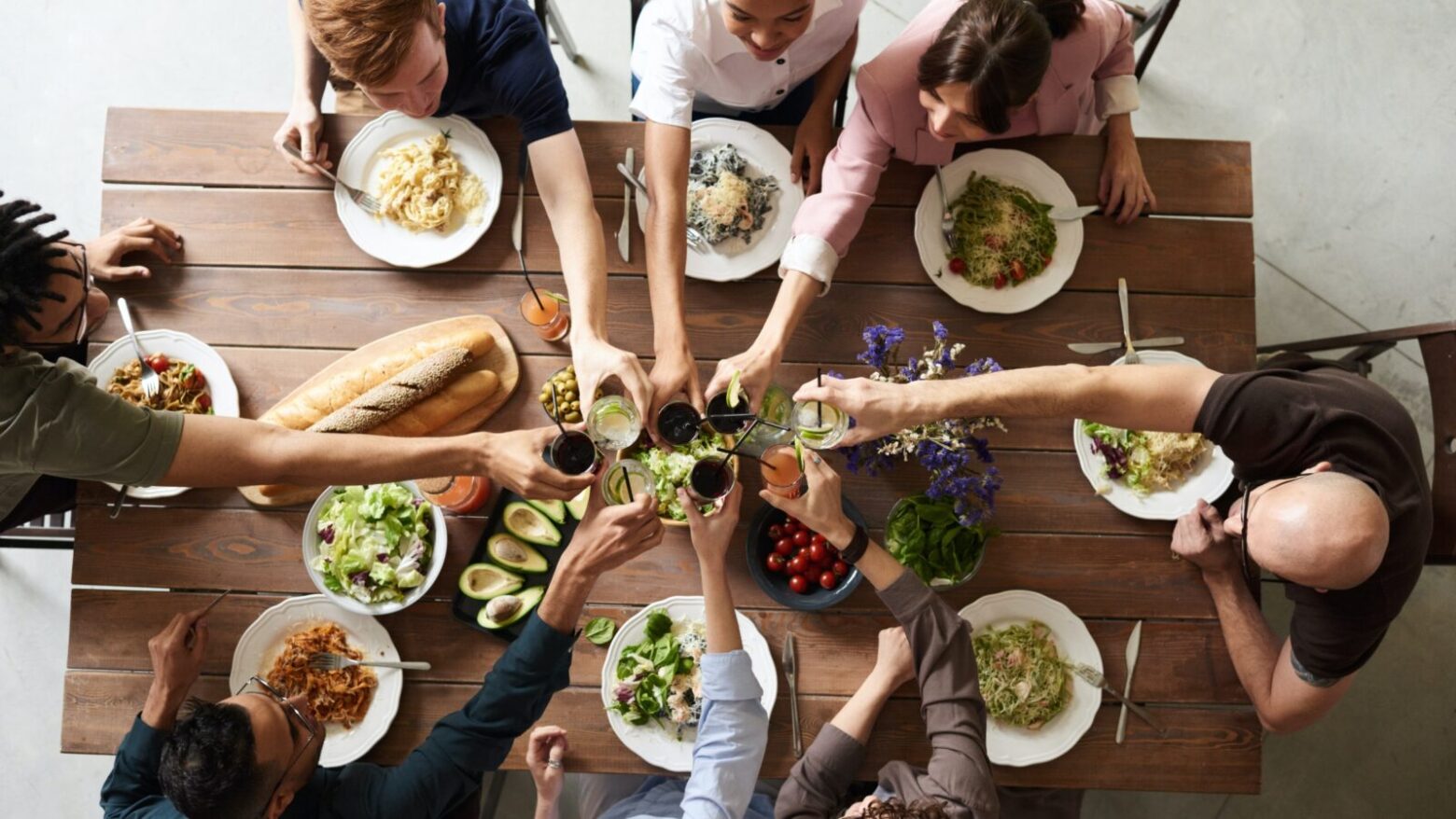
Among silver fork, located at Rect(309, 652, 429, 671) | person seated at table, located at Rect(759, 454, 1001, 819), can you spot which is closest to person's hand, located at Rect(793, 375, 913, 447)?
person seated at table, located at Rect(759, 454, 1001, 819)

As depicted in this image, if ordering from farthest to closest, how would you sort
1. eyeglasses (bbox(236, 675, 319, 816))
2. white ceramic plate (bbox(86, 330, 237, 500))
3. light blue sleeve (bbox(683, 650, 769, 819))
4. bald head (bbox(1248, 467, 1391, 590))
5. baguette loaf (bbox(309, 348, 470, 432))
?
white ceramic plate (bbox(86, 330, 237, 500)) → baguette loaf (bbox(309, 348, 470, 432)) → eyeglasses (bbox(236, 675, 319, 816)) → light blue sleeve (bbox(683, 650, 769, 819)) → bald head (bbox(1248, 467, 1391, 590))

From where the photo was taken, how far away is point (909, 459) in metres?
2.26

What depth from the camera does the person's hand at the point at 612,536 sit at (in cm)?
193

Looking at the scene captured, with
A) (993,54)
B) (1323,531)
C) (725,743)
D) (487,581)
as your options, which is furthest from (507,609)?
(1323,531)

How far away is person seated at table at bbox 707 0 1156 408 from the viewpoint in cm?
190

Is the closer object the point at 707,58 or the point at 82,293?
the point at 82,293

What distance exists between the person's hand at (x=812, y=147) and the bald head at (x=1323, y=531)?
4.26 ft

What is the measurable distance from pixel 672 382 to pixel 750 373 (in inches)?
7.6

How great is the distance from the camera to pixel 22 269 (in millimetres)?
1926

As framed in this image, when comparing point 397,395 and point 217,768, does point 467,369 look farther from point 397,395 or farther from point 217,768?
point 217,768

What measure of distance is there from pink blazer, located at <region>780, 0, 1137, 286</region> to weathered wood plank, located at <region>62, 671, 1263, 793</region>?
3.66ft

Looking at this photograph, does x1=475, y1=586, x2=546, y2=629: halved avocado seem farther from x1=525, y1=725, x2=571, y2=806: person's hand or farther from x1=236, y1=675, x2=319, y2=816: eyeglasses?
x1=236, y1=675, x2=319, y2=816: eyeglasses

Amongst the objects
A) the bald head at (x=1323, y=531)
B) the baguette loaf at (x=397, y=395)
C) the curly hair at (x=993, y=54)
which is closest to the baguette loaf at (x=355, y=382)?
the baguette loaf at (x=397, y=395)

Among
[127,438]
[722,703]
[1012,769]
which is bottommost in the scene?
[1012,769]
